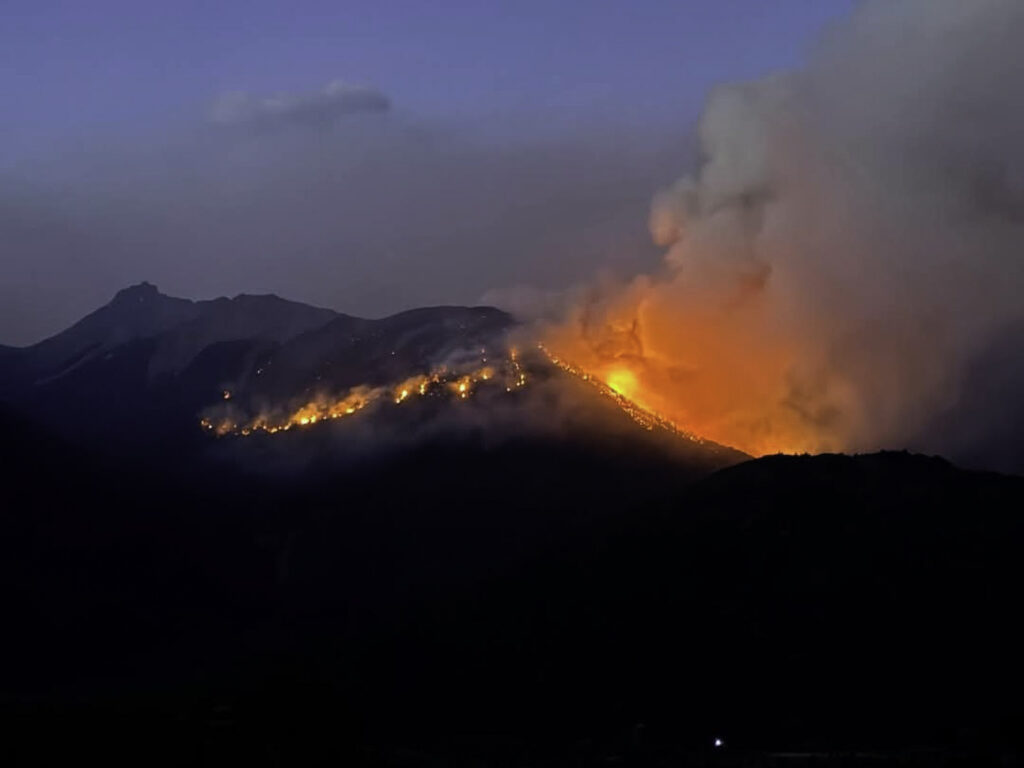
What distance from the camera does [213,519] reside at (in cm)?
15962

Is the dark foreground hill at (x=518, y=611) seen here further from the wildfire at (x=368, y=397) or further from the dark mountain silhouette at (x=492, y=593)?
the wildfire at (x=368, y=397)

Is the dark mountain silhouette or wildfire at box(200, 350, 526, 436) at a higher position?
wildfire at box(200, 350, 526, 436)

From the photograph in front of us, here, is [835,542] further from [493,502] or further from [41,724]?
[41,724]

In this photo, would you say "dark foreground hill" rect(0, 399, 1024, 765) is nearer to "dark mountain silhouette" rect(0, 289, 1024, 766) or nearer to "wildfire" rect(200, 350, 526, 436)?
"dark mountain silhouette" rect(0, 289, 1024, 766)

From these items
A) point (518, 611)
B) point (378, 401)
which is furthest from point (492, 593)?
point (378, 401)

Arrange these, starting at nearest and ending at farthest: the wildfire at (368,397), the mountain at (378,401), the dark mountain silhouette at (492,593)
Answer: the dark mountain silhouette at (492,593), the mountain at (378,401), the wildfire at (368,397)

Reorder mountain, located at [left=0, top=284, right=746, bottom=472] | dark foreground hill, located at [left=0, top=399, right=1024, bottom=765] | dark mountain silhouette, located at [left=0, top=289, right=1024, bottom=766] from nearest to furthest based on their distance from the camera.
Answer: dark foreground hill, located at [left=0, top=399, right=1024, bottom=765]
dark mountain silhouette, located at [left=0, top=289, right=1024, bottom=766]
mountain, located at [left=0, top=284, right=746, bottom=472]

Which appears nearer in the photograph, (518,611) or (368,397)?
(518,611)

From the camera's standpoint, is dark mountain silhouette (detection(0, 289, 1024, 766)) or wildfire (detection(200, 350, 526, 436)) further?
wildfire (detection(200, 350, 526, 436))

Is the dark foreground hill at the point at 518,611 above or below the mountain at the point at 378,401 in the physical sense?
below

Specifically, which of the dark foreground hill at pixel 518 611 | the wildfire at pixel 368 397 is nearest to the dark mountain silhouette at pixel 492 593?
the dark foreground hill at pixel 518 611

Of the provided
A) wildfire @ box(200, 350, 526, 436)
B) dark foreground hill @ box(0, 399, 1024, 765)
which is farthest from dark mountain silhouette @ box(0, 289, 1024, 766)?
wildfire @ box(200, 350, 526, 436)

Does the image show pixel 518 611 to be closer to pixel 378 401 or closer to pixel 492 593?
pixel 492 593

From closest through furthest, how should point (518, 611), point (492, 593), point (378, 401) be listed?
point (518, 611)
point (492, 593)
point (378, 401)
